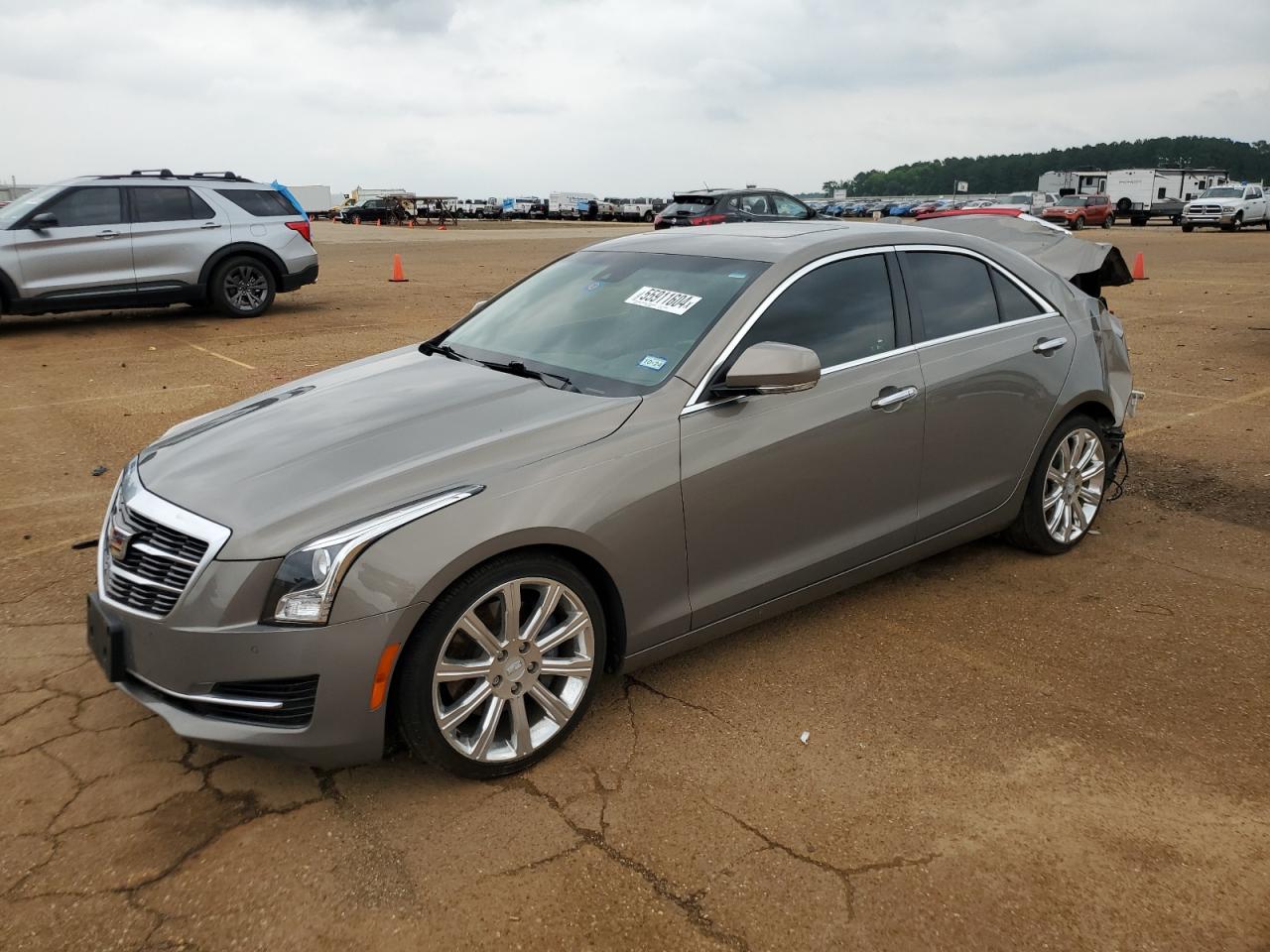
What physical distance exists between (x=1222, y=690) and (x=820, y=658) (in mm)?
1455

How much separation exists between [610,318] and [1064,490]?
2460 millimetres

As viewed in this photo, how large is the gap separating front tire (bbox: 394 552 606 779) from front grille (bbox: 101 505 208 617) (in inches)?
26.7

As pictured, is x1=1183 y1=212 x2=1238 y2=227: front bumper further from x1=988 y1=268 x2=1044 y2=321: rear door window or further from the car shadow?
x1=988 y1=268 x2=1044 y2=321: rear door window

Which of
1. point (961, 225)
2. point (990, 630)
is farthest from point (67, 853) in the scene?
point (961, 225)

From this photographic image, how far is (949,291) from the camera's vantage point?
14.7 feet

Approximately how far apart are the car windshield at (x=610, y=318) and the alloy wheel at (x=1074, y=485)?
1.97 meters

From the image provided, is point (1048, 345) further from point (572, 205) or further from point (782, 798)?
point (572, 205)

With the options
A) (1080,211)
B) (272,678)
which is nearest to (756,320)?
(272,678)

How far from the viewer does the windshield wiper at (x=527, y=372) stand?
12.2ft

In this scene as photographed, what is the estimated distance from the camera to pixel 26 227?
38.1 ft

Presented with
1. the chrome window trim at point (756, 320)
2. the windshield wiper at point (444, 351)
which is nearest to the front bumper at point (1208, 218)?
the chrome window trim at point (756, 320)

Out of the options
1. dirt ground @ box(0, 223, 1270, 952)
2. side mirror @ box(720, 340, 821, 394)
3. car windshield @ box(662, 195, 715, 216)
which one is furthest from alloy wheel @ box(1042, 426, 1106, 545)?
car windshield @ box(662, 195, 715, 216)

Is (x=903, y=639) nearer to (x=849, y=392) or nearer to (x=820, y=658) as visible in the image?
(x=820, y=658)

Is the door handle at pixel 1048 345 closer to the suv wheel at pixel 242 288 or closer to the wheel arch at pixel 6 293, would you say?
the suv wheel at pixel 242 288
